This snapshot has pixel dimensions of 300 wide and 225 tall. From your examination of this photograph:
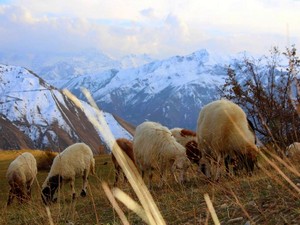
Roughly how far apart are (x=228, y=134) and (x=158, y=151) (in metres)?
2.81

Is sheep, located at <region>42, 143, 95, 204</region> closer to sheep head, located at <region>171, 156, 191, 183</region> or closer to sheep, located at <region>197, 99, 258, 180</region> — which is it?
sheep head, located at <region>171, 156, 191, 183</region>

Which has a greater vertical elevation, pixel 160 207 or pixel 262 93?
pixel 160 207

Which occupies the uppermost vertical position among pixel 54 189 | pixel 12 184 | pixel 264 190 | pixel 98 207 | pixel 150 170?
pixel 264 190

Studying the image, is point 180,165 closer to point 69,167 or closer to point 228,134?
point 228,134

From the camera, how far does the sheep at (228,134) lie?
1058 cm

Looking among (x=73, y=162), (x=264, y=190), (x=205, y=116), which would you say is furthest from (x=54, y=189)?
(x=264, y=190)

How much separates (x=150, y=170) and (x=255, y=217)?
30.0ft

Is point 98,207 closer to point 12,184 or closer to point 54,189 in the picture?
point 54,189

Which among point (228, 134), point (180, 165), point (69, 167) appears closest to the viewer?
point (228, 134)

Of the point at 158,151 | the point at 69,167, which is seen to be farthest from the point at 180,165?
the point at 69,167

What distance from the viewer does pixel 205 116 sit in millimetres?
11508

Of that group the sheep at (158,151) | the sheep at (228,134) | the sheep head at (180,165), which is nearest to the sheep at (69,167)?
the sheep at (158,151)

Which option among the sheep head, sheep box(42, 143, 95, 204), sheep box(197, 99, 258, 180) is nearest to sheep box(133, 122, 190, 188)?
the sheep head

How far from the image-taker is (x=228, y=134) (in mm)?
10836
